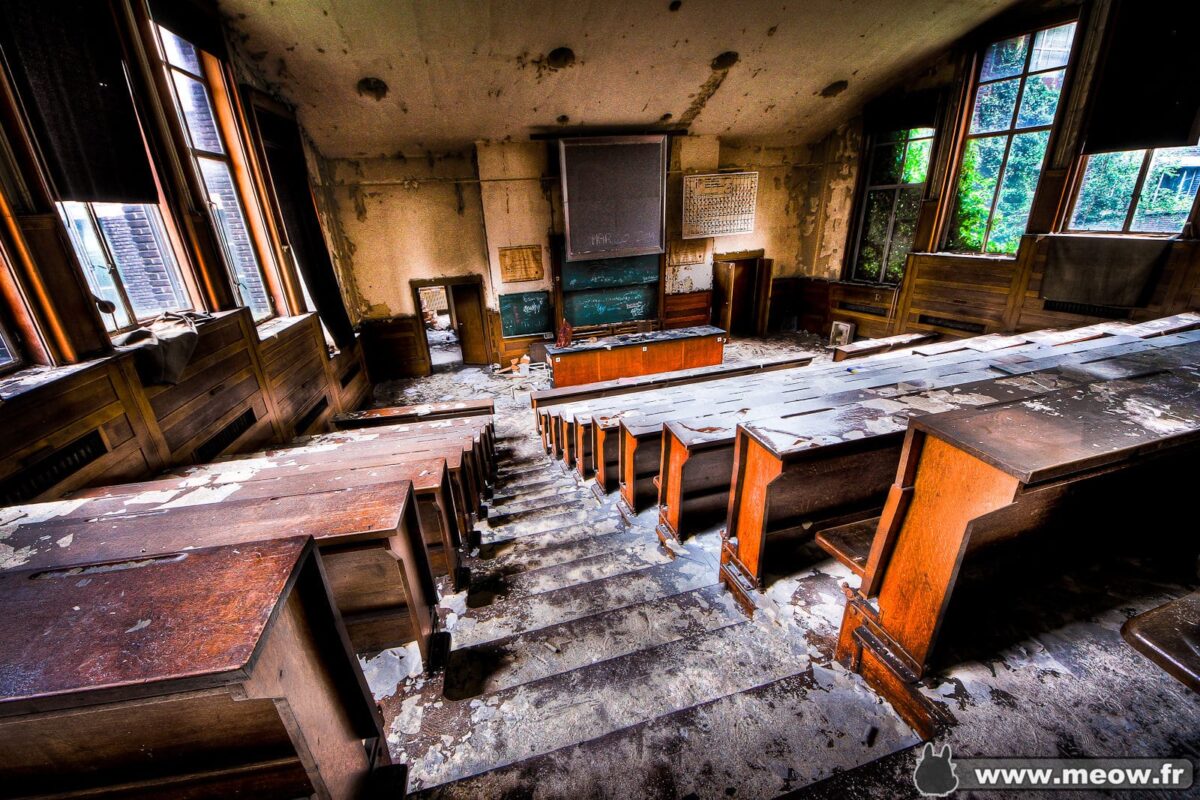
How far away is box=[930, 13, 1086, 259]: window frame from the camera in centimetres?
540

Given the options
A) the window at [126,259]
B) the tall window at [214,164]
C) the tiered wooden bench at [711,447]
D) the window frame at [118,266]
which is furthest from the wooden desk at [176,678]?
the tall window at [214,164]

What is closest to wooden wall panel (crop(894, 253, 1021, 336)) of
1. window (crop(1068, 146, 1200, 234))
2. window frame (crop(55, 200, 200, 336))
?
window (crop(1068, 146, 1200, 234))

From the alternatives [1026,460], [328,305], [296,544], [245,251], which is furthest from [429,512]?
[328,305]

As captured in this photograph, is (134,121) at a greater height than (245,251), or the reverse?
(134,121)

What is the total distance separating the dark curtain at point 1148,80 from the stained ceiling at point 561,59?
144 centimetres

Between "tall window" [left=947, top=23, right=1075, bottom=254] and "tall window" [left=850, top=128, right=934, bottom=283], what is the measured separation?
2.31ft

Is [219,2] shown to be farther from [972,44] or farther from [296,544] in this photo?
[972,44]

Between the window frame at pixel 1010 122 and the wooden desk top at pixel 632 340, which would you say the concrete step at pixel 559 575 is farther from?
the window frame at pixel 1010 122

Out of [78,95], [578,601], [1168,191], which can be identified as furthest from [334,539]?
[1168,191]

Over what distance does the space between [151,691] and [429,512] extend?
1.37m

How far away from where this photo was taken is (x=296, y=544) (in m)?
0.87

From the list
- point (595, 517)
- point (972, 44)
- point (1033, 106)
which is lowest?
point (595, 517)

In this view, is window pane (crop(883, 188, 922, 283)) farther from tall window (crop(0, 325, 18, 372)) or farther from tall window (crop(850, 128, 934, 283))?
tall window (crop(0, 325, 18, 372))

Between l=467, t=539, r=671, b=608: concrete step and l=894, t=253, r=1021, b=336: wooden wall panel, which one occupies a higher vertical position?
l=894, t=253, r=1021, b=336: wooden wall panel
